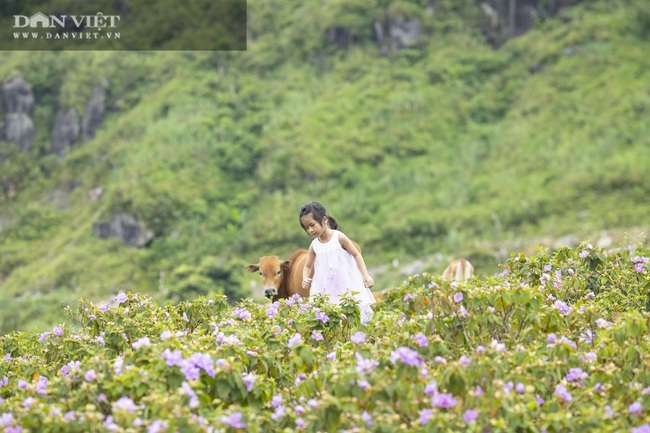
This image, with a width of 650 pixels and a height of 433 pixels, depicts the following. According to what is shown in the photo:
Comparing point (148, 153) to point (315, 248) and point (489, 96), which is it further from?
point (315, 248)

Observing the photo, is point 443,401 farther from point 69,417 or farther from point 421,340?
point 69,417

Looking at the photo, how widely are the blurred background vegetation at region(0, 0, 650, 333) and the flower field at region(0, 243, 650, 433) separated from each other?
645 inches

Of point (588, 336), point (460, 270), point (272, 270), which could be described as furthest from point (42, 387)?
point (460, 270)

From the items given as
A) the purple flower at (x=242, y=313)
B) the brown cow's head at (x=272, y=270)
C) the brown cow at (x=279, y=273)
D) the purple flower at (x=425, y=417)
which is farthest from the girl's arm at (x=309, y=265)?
the purple flower at (x=425, y=417)

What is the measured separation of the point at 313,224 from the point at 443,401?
326cm

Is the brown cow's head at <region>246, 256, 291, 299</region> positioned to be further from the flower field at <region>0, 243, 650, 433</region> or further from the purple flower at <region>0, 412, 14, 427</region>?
the purple flower at <region>0, 412, 14, 427</region>

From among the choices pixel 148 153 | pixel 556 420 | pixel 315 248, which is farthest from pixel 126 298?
pixel 148 153

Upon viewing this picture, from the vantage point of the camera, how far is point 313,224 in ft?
25.9

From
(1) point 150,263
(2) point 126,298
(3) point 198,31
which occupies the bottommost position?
(1) point 150,263

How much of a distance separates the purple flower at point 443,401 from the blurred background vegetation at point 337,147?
1793 centimetres

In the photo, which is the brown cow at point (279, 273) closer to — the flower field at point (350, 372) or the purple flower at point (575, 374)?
the flower field at point (350, 372)

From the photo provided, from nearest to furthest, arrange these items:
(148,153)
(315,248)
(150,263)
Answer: (315,248)
(150,263)
(148,153)

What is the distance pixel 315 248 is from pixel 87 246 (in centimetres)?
1977

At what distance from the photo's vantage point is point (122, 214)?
88.4ft
